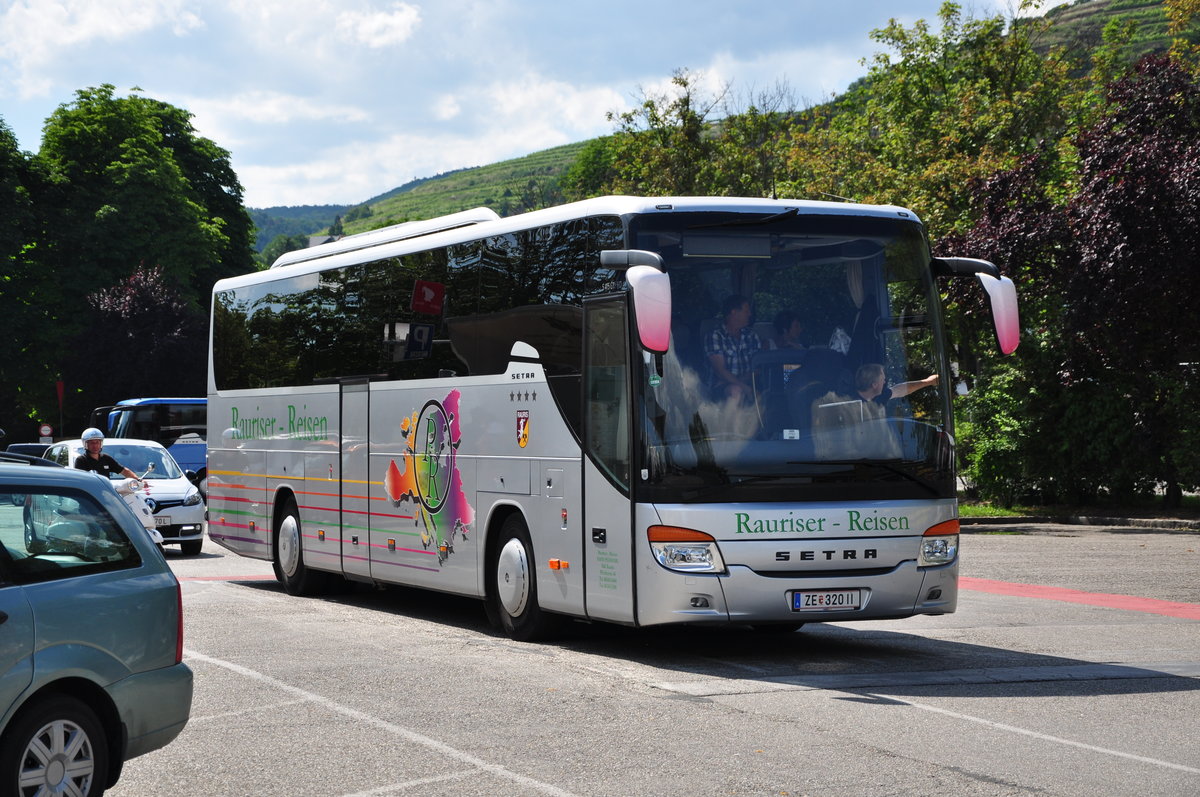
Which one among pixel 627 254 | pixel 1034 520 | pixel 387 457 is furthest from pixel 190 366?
pixel 627 254

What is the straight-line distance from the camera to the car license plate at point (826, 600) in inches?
425

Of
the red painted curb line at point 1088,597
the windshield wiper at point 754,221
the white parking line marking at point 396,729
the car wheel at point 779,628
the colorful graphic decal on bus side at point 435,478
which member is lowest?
the red painted curb line at point 1088,597

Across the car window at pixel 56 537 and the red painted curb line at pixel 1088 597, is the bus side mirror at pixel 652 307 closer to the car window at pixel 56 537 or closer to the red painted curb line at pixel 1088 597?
the car window at pixel 56 537

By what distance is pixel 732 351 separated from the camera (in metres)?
10.9

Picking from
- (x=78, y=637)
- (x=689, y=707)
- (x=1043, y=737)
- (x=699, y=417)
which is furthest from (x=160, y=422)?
(x=78, y=637)

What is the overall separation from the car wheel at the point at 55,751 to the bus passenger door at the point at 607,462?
5.31 meters

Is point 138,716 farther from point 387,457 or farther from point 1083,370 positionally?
point 1083,370

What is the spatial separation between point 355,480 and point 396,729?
7.52 m

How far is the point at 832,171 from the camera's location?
146 feet

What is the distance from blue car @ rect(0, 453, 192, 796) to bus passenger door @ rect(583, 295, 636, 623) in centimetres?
478

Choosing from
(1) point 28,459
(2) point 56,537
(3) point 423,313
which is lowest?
(2) point 56,537

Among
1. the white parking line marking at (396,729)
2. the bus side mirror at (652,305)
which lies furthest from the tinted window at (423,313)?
the white parking line marking at (396,729)

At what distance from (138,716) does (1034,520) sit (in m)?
24.7

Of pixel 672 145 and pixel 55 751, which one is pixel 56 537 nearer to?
pixel 55 751
